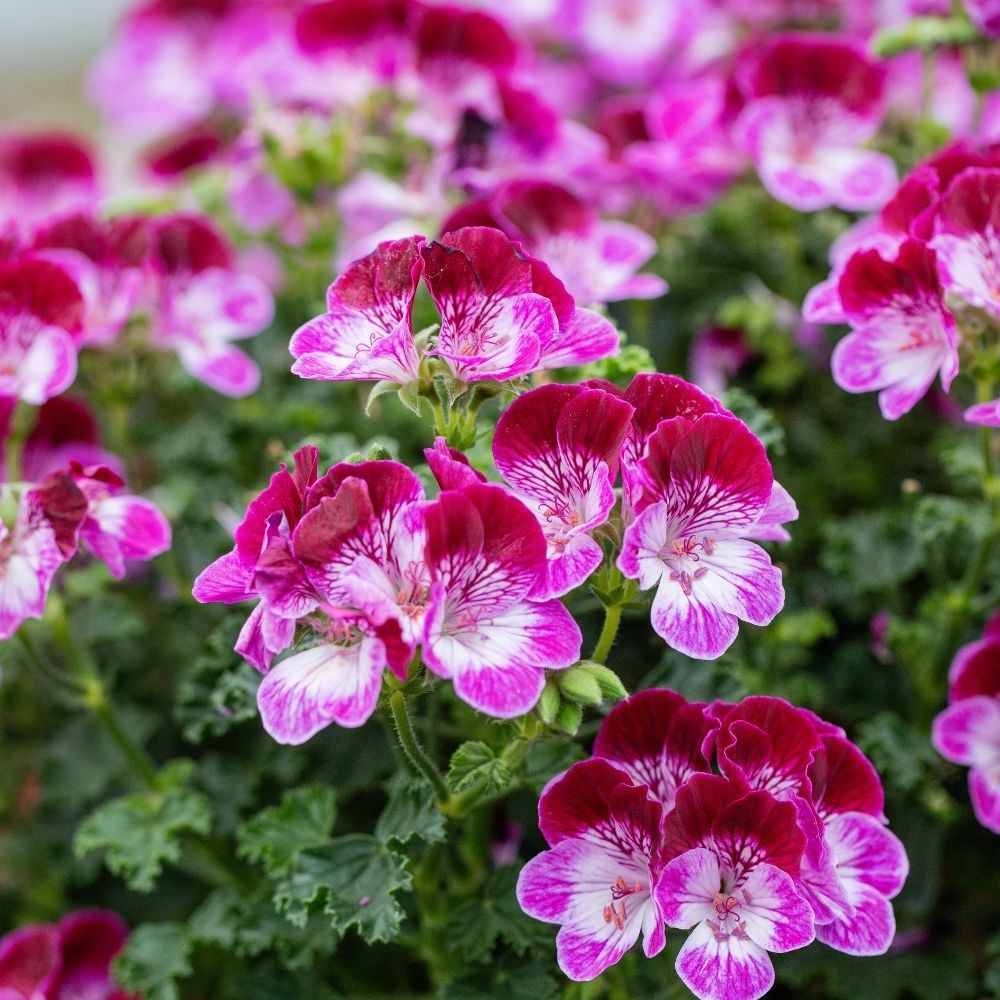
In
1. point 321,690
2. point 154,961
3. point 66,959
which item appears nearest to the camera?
point 321,690

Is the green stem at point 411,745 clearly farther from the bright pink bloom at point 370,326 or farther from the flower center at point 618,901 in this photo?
the bright pink bloom at point 370,326

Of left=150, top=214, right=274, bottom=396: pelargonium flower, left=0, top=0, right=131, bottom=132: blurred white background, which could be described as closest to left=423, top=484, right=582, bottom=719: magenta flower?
left=150, top=214, right=274, bottom=396: pelargonium flower

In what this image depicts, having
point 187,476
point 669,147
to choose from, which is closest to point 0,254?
point 187,476

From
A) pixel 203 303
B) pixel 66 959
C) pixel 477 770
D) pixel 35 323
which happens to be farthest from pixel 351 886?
pixel 203 303

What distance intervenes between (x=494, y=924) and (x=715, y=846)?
32 cm

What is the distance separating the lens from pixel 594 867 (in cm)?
114

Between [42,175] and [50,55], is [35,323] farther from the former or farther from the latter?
[50,55]

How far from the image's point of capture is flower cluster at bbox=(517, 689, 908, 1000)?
1.04 metres

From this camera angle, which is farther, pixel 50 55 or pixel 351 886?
pixel 50 55

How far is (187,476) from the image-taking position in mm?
1955

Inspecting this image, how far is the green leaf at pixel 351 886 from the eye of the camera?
1167 millimetres

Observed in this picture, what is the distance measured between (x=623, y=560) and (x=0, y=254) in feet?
2.98

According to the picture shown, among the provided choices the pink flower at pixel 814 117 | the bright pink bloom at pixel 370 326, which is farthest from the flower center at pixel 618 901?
the pink flower at pixel 814 117

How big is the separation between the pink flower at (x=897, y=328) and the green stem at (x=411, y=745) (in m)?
0.62
